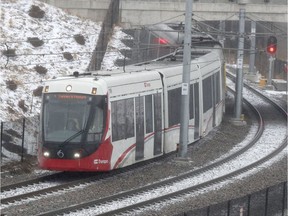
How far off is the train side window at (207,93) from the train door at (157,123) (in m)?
5.32

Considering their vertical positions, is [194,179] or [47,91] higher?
[47,91]

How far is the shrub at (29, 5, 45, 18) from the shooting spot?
4914 centimetres

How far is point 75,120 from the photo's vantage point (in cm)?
2311

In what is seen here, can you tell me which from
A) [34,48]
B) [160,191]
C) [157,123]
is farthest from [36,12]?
[160,191]

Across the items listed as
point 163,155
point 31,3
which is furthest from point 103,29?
point 163,155

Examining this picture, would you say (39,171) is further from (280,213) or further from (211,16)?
(211,16)

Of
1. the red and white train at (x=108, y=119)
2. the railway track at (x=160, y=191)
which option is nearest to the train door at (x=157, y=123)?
the red and white train at (x=108, y=119)

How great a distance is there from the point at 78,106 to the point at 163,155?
5.52 metres

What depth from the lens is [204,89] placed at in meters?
31.7

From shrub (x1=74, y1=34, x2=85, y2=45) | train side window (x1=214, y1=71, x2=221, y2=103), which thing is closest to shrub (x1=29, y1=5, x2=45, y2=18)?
shrub (x1=74, y1=34, x2=85, y2=45)

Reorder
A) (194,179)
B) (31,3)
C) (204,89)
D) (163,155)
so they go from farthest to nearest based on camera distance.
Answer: (31,3) → (204,89) → (163,155) → (194,179)

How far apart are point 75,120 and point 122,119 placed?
5.12ft

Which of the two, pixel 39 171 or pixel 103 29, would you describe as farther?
pixel 103 29

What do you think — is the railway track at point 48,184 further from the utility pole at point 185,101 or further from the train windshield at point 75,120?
the utility pole at point 185,101
